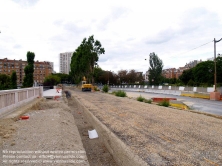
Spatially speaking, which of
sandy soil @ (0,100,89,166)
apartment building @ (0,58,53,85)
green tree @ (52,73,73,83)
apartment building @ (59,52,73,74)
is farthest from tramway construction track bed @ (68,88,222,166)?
apartment building @ (59,52,73,74)

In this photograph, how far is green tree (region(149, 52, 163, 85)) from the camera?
65438 millimetres

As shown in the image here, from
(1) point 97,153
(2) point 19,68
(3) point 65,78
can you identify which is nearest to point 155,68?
(1) point 97,153

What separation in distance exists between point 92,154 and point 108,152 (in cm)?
51

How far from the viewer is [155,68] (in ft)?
214

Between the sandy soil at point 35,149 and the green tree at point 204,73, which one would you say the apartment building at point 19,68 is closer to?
the green tree at point 204,73

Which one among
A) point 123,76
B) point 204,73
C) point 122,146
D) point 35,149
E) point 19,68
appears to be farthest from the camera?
point 19,68

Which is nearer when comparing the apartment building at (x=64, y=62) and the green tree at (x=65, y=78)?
the green tree at (x=65, y=78)

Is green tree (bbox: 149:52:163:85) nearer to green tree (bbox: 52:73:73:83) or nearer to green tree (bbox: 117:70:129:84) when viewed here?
green tree (bbox: 117:70:129:84)

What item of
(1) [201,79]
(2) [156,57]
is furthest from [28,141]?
(1) [201,79]

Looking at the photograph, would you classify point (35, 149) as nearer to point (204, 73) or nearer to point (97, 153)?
point (97, 153)

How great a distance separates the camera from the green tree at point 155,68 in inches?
2576

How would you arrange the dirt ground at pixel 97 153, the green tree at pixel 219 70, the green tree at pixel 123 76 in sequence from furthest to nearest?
the green tree at pixel 123 76, the green tree at pixel 219 70, the dirt ground at pixel 97 153

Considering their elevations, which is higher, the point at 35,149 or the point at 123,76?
the point at 123,76

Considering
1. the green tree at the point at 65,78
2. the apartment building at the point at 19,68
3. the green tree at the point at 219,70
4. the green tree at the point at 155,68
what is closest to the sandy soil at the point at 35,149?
the green tree at the point at 155,68
